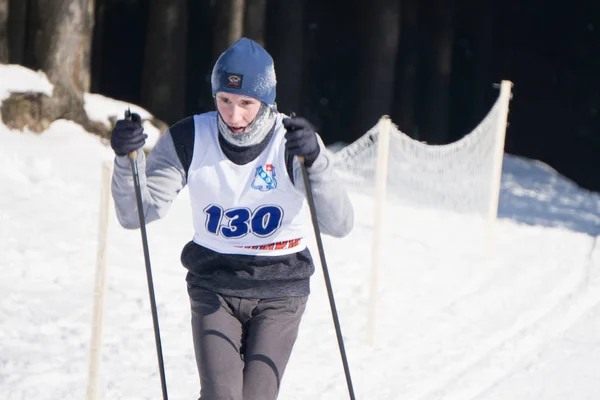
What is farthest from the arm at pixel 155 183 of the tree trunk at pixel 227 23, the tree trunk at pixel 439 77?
the tree trunk at pixel 439 77

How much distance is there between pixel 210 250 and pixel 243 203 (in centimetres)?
22

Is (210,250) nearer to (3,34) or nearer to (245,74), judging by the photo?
(245,74)

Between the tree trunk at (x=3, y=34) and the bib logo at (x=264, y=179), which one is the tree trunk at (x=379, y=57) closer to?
the tree trunk at (x=3, y=34)

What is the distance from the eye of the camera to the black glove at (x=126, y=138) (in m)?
3.40

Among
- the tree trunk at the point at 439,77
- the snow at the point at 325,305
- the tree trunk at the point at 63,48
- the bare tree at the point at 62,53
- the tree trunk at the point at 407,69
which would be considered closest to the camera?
the snow at the point at 325,305

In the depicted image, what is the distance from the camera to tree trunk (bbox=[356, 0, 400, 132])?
51.6ft

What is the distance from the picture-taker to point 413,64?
19.0 metres

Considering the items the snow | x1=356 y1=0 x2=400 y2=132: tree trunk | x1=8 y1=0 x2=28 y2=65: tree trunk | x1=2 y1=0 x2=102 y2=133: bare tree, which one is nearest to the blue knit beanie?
the snow

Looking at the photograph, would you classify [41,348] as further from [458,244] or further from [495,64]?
[495,64]

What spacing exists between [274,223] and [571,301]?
5.08 metres

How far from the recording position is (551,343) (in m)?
6.94

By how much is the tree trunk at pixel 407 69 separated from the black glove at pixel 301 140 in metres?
15.4

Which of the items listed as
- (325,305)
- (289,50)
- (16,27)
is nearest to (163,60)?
(16,27)

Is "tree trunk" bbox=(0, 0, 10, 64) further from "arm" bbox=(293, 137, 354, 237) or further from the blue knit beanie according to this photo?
"arm" bbox=(293, 137, 354, 237)
